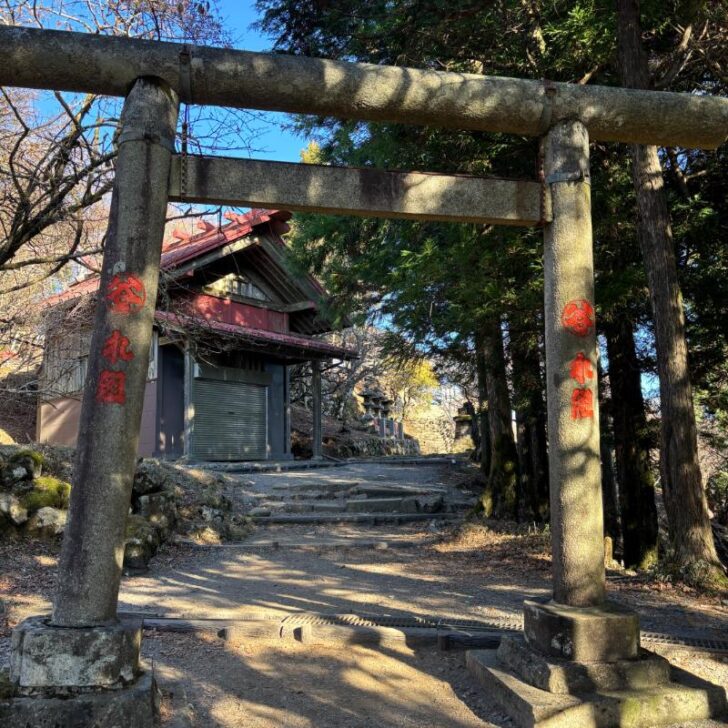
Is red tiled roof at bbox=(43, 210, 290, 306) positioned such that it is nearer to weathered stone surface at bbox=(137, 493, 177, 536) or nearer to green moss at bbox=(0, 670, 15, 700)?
weathered stone surface at bbox=(137, 493, 177, 536)

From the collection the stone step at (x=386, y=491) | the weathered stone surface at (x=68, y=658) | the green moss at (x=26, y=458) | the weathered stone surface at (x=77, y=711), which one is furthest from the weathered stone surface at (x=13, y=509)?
the stone step at (x=386, y=491)

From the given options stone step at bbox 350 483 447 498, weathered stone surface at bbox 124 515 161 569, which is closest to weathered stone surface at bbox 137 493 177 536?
weathered stone surface at bbox 124 515 161 569

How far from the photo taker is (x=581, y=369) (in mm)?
4242

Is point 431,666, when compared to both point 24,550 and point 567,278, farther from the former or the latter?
point 24,550

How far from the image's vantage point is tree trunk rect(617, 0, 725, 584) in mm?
6766

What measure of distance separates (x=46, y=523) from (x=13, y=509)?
461mm

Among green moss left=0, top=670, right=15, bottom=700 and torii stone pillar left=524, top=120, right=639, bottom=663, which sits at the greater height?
torii stone pillar left=524, top=120, right=639, bottom=663

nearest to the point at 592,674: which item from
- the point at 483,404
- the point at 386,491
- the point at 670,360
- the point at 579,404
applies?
the point at 579,404

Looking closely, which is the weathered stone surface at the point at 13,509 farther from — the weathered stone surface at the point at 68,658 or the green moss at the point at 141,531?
the weathered stone surface at the point at 68,658

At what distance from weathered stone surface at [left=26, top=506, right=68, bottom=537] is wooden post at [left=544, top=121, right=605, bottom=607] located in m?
6.93

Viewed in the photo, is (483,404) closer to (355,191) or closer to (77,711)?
(355,191)

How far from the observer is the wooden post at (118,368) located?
3.57 m

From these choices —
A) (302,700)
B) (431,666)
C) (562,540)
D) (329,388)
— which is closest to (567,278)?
(562,540)

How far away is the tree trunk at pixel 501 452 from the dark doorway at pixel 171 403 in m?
8.28
